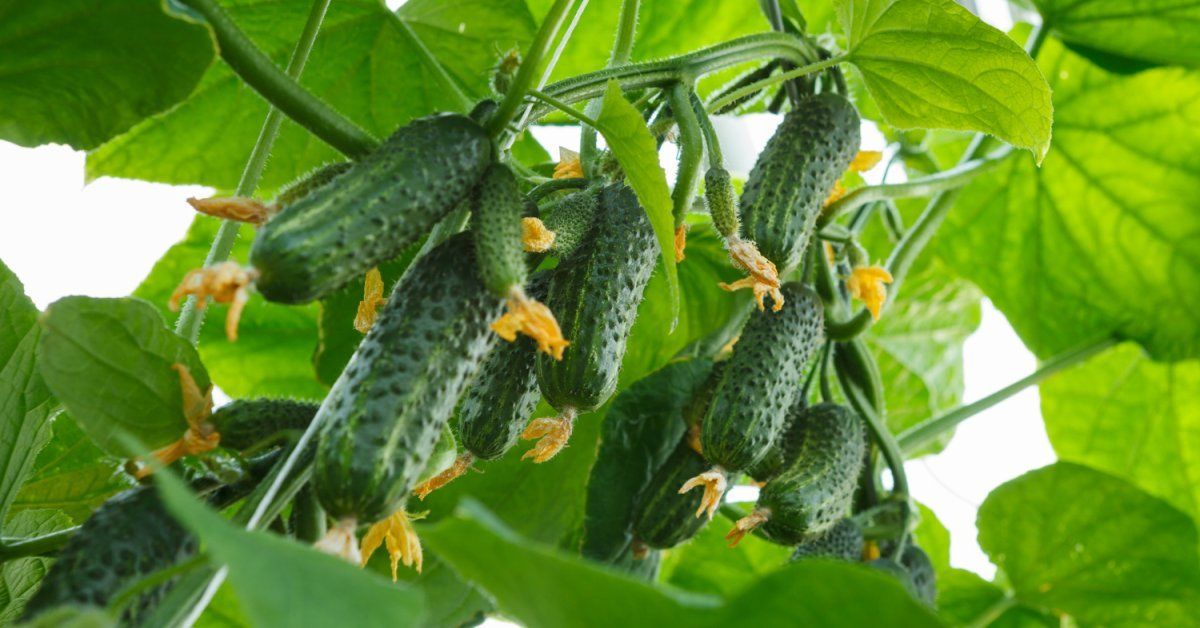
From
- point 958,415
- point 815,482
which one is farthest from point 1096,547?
point 815,482

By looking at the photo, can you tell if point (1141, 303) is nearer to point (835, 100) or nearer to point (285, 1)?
point (835, 100)

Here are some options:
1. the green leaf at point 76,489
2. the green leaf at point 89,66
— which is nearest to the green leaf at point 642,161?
the green leaf at point 89,66

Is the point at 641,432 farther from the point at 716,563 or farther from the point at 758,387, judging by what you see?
the point at 716,563

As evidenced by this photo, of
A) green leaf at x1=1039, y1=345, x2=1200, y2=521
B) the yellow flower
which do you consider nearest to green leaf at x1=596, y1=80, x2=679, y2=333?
the yellow flower

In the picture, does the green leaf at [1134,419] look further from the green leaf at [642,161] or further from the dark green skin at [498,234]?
the dark green skin at [498,234]

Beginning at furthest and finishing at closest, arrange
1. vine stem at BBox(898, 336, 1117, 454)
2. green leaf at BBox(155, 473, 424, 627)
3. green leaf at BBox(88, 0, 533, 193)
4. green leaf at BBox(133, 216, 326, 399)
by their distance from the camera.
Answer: green leaf at BBox(133, 216, 326, 399) < vine stem at BBox(898, 336, 1117, 454) < green leaf at BBox(88, 0, 533, 193) < green leaf at BBox(155, 473, 424, 627)

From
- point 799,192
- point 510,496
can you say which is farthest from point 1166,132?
point 510,496

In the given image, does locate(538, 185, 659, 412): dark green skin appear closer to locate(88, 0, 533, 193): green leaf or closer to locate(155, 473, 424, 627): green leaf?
locate(155, 473, 424, 627): green leaf
